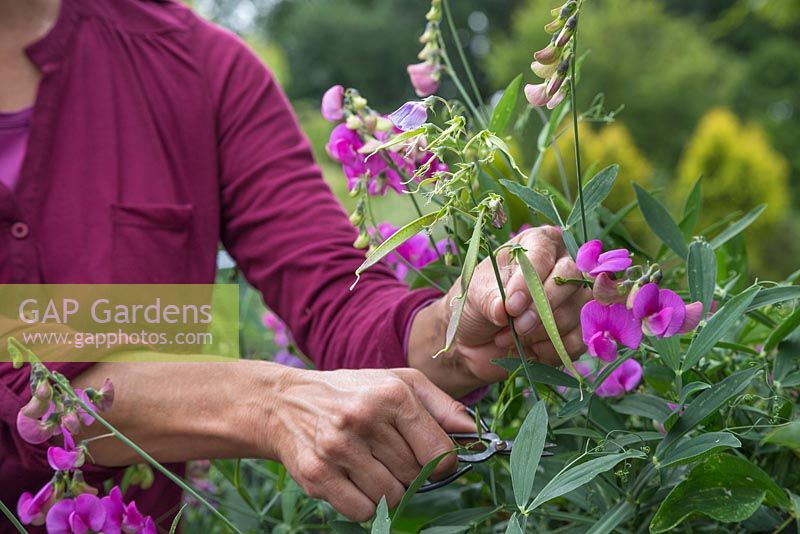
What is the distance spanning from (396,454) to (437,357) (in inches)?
7.0

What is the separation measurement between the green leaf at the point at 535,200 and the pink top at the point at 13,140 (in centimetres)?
70

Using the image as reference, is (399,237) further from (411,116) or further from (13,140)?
(13,140)

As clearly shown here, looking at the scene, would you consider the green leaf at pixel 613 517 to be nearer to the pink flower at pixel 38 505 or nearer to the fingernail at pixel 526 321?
the fingernail at pixel 526 321

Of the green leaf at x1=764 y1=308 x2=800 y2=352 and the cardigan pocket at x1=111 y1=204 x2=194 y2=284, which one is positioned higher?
the green leaf at x1=764 y1=308 x2=800 y2=352

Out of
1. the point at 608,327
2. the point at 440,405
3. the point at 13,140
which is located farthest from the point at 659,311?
the point at 13,140

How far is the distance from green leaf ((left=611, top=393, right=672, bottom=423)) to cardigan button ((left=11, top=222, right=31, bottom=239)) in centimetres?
69

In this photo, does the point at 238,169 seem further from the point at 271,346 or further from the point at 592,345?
the point at 592,345

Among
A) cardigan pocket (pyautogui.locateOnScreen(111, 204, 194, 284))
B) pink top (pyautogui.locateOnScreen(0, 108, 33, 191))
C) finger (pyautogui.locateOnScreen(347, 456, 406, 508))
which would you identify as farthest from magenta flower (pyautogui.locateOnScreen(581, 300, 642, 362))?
pink top (pyautogui.locateOnScreen(0, 108, 33, 191))

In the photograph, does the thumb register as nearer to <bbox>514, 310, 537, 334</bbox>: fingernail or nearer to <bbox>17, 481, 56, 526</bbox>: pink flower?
<bbox>514, 310, 537, 334</bbox>: fingernail

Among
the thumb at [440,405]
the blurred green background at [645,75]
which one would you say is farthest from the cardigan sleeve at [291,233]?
the blurred green background at [645,75]

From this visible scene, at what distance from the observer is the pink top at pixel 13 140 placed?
1116 millimetres

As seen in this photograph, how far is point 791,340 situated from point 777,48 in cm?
1584

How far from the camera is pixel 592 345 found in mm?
635

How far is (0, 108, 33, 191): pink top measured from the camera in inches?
43.9
